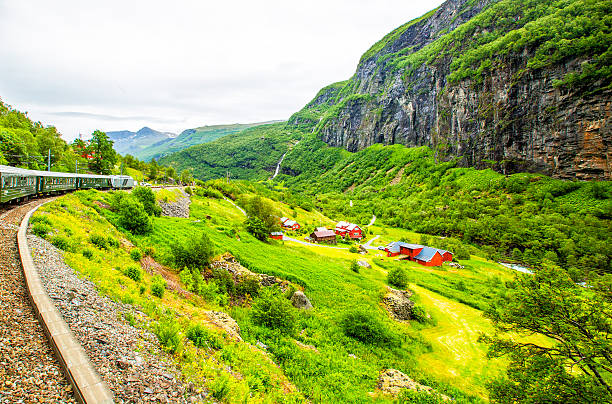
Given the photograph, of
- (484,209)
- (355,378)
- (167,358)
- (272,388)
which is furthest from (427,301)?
(484,209)

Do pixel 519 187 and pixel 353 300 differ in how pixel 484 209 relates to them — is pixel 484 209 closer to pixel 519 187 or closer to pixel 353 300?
pixel 519 187

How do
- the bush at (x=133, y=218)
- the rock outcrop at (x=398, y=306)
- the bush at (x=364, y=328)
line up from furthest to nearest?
the rock outcrop at (x=398, y=306)
the bush at (x=133, y=218)
the bush at (x=364, y=328)

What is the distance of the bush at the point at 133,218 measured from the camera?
21984 mm

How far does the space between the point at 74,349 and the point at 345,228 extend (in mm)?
73501

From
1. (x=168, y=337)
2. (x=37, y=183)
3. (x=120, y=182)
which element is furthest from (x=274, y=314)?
(x=120, y=182)

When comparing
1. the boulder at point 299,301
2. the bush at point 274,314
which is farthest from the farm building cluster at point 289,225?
the bush at point 274,314

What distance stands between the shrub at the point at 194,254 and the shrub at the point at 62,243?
7.25m

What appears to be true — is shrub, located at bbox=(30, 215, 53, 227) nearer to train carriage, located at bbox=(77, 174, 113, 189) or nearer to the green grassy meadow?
the green grassy meadow

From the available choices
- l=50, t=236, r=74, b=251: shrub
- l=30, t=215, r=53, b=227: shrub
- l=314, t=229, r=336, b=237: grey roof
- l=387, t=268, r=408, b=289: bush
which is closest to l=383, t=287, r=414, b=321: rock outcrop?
l=387, t=268, r=408, b=289: bush

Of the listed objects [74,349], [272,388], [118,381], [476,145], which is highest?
[476,145]

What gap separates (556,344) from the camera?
34.7 feet

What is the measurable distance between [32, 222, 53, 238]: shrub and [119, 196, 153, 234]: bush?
30.1ft

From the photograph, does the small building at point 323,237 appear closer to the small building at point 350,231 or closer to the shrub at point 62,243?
the small building at point 350,231

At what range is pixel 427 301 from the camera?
114 feet
